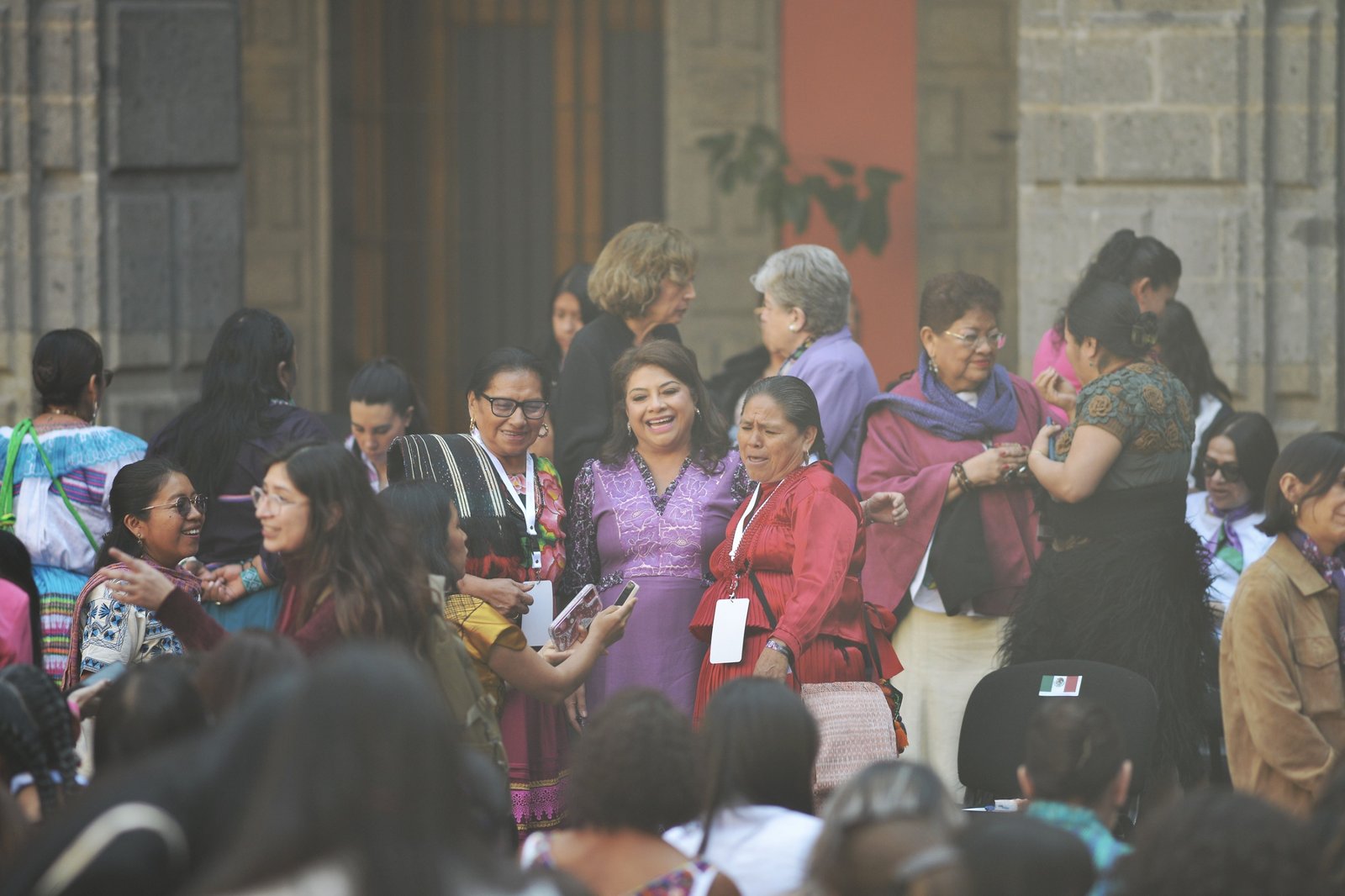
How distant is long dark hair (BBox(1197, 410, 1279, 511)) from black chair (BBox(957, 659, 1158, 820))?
1.92 m

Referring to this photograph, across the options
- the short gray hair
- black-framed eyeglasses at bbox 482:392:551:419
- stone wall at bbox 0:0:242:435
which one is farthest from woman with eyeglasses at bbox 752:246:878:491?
stone wall at bbox 0:0:242:435

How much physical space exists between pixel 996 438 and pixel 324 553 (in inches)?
104

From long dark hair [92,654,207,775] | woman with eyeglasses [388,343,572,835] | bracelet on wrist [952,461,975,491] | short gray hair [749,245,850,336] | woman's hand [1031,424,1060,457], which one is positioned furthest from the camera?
short gray hair [749,245,850,336]

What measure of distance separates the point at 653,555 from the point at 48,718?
224cm

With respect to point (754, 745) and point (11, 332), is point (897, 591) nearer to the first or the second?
point (754, 745)

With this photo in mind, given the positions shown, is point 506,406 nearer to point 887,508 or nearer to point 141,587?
point 887,508

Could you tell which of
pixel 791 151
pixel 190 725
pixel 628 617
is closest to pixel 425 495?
pixel 628 617

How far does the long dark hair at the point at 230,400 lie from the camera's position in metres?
5.84

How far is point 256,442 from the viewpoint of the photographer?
586 centimetres

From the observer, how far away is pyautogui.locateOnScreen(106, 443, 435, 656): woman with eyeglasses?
171 inches

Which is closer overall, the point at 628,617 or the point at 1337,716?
the point at 1337,716

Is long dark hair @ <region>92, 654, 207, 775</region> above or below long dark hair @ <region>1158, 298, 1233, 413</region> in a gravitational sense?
below

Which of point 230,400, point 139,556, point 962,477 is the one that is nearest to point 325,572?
point 139,556

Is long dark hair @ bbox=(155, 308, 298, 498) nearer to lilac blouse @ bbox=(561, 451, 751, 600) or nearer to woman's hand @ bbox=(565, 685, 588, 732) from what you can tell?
lilac blouse @ bbox=(561, 451, 751, 600)
